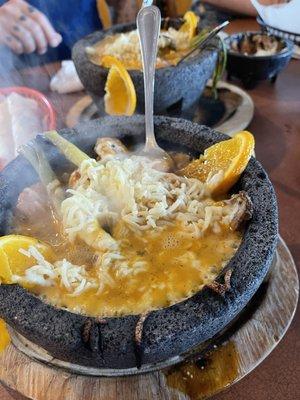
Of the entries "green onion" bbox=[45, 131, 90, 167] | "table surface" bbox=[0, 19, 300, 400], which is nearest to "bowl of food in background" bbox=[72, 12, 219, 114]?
"table surface" bbox=[0, 19, 300, 400]

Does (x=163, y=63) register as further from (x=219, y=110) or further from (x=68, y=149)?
(x=68, y=149)

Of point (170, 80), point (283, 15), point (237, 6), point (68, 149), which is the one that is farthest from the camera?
point (237, 6)

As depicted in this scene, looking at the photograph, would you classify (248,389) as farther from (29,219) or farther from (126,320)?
(29,219)

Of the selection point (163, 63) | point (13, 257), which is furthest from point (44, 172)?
point (163, 63)

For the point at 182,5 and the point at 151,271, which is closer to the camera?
the point at 151,271

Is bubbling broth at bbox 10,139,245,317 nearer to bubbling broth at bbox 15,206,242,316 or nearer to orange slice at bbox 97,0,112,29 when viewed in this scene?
bubbling broth at bbox 15,206,242,316

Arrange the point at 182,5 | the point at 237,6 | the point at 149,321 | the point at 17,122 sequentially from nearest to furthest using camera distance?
the point at 149,321
the point at 17,122
the point at 237,6
the point at 182,5
